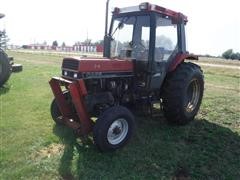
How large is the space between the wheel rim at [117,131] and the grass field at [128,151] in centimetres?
19

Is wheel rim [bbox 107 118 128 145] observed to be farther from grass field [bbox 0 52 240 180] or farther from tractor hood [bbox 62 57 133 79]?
tractor hood [bbox 62 57 133 79]

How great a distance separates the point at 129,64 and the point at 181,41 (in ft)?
4.49

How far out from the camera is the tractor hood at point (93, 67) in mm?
4958

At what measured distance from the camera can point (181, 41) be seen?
6.30 m

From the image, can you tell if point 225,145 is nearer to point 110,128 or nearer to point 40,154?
point 110,128

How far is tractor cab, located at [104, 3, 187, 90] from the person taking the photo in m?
5.61

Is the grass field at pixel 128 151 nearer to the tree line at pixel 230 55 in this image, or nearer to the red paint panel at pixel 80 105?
the red paint panel at pixel 80 105

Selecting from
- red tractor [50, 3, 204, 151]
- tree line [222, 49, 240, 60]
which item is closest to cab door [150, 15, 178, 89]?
red tractor [50, 3, 204, 151]

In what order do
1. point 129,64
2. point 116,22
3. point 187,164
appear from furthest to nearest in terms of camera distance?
point 116,22 < point 129,64 < point 187,164

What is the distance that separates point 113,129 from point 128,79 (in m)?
1.17

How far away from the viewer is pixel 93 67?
5078 millimetres

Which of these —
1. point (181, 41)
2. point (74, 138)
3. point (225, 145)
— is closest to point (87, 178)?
point (74, 138)

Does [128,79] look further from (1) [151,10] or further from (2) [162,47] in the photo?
(1) [151,10]

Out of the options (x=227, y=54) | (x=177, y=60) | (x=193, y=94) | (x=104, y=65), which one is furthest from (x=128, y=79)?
(x=227, y=54)
